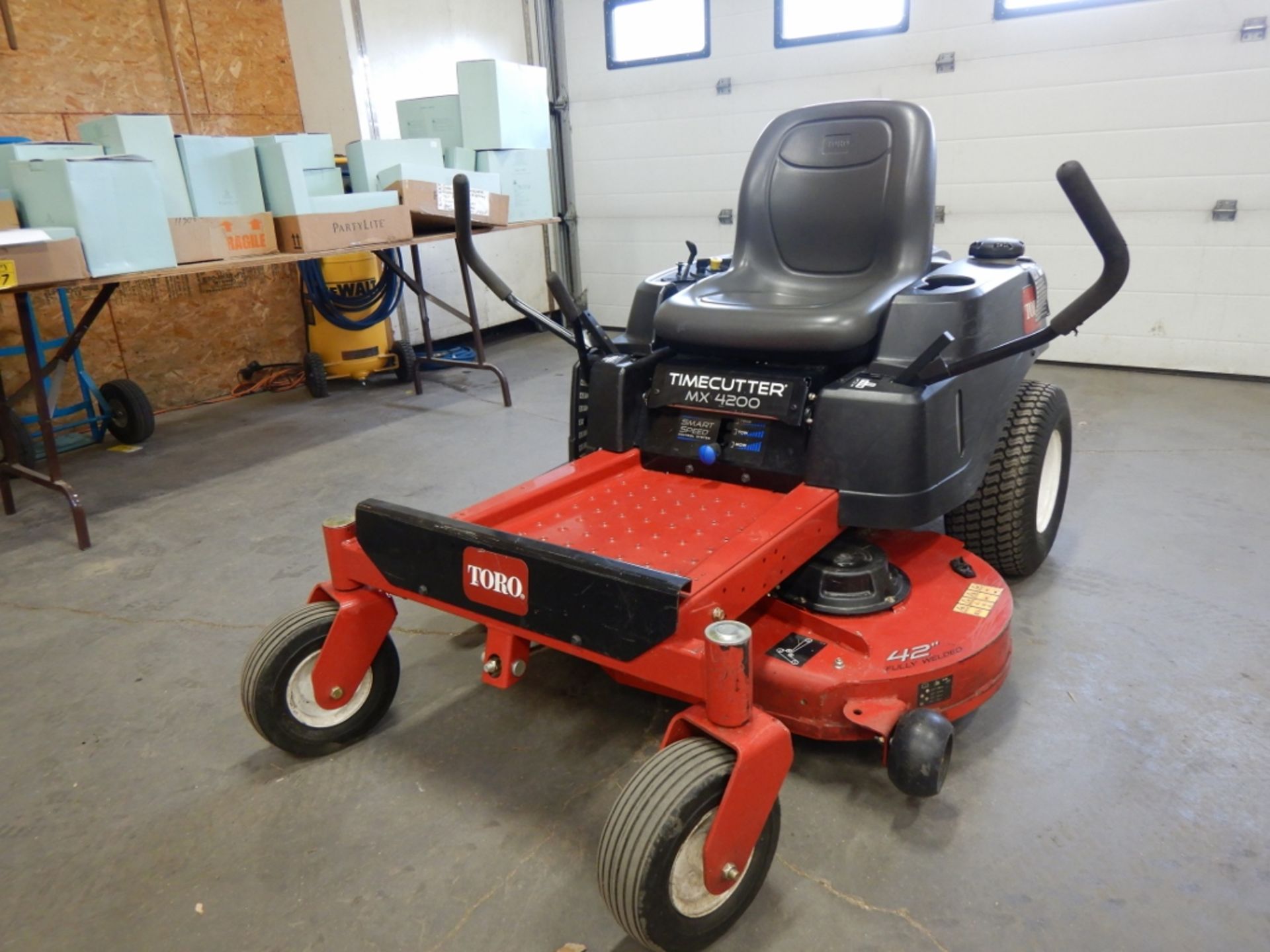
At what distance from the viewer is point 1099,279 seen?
5.43 feet

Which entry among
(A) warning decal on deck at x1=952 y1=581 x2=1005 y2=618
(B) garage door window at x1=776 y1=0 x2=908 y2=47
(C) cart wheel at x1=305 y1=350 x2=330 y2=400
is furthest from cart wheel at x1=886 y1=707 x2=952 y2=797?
(B) garage door window at x1=776 y1=0 x2=908 y2=47

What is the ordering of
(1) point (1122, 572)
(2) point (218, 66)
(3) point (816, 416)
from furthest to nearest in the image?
(2) point (218, 66)
(1) point (1122, 572)
(3) point (816, 416)

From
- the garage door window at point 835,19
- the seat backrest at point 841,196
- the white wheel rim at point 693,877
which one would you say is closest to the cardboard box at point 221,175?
the seat backrest at point 841,196

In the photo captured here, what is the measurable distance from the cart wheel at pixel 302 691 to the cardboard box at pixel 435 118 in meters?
3.66

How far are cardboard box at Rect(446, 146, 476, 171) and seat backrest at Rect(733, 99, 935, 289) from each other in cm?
263

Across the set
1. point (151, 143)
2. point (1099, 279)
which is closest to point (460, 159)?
point (151, 143)

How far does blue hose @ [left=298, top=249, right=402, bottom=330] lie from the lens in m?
4.81

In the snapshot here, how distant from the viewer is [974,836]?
5.17 ft

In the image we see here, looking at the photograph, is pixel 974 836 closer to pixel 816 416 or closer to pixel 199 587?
pixel 816 416

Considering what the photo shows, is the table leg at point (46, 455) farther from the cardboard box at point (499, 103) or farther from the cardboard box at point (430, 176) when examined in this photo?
the cardboard box at point (499, 103)

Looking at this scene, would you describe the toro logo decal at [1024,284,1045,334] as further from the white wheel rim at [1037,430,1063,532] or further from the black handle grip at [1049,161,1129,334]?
the black handle grip at [1049,161,1129,334]

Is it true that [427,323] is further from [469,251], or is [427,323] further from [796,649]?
[796,649]

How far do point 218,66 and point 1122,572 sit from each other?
501cm

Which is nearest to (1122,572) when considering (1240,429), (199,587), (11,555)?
(1240,429)
